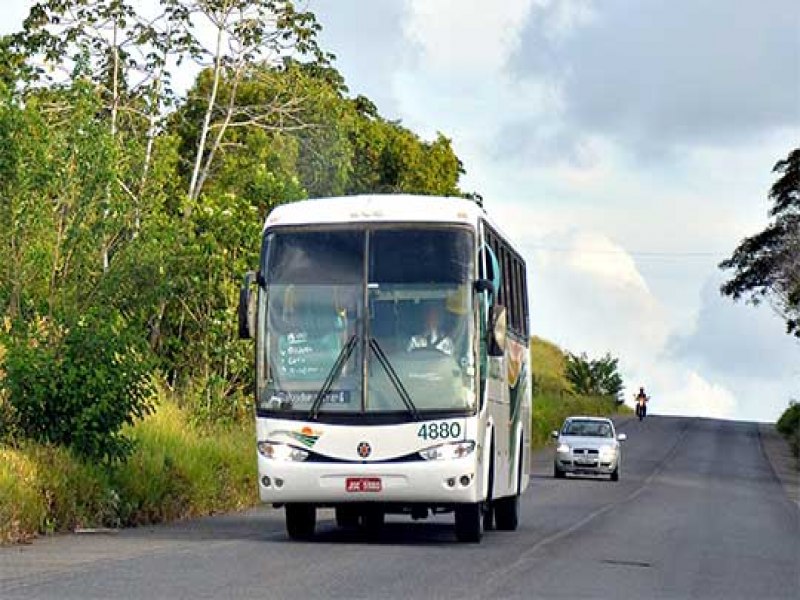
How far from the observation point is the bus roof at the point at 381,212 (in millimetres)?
20359

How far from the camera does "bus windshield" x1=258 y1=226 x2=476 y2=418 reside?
19.7 metres

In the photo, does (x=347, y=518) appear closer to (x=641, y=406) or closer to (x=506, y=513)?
(x=506, y=513)

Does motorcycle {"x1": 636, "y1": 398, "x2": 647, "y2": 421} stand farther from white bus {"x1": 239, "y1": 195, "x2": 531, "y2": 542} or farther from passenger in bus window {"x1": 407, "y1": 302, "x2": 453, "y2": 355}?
passenger in bus window {"x1": 407, "y1": 302, "x2": 453, "y2": 355}

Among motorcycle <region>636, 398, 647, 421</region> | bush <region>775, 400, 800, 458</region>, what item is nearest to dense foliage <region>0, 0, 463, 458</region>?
bush <region>775, 400, 800, 458</region>

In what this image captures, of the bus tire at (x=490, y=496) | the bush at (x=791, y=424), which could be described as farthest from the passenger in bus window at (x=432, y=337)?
the bush at (x=791, y=424)

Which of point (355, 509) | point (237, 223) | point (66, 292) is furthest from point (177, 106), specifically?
point (355, 509)

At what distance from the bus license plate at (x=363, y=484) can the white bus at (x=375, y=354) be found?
0.03ft

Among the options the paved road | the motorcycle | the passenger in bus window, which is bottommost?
the paved road

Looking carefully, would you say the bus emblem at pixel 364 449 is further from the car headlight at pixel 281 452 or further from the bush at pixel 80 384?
the bush at pixel 80 384

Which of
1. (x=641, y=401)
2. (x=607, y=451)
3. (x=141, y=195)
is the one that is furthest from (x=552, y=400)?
(x=141, y=195)

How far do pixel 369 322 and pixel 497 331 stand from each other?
139cm

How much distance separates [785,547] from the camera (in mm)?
23031

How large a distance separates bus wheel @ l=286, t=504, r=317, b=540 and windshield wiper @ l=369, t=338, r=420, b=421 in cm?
177

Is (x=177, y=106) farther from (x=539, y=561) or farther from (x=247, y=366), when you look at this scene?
(x=539, y=561)
